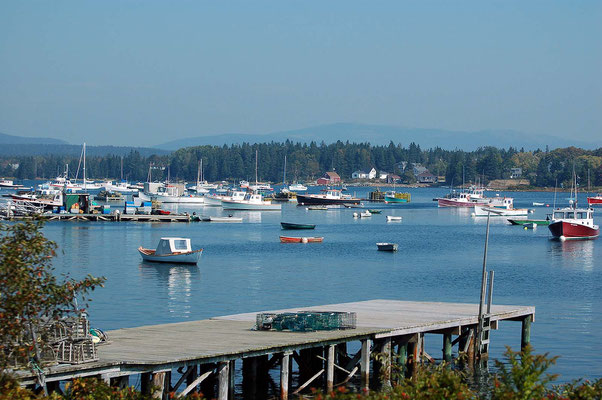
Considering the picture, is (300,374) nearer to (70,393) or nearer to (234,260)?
(70,393)

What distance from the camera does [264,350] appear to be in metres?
26.8

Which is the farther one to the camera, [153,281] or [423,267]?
[423,267]

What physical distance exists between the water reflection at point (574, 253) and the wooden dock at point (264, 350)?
40031mm

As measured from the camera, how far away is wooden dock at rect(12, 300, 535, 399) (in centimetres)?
2403

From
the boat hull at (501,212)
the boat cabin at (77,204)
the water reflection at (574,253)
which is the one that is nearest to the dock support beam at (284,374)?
the water reflection at (574,253)

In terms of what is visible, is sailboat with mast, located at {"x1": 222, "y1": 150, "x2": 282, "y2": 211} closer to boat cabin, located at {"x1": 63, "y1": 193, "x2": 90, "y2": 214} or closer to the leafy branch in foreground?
boat cabin, located at {"x1": 63, "y1": 193, "x2": 90, "y2": 214}

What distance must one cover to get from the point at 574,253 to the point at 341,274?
98.7 feet

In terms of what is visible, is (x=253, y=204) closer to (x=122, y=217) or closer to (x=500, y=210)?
(x=500, y=210)

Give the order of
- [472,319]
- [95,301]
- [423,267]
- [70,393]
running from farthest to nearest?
[423,267] → [95,301] → [472,319] → [70,393]

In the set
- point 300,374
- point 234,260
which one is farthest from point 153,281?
point 300,374

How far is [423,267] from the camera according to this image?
72062mm

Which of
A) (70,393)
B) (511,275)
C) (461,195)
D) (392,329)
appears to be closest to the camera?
(70,393)

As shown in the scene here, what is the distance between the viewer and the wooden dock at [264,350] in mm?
24031

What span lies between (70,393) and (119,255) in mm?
58073
